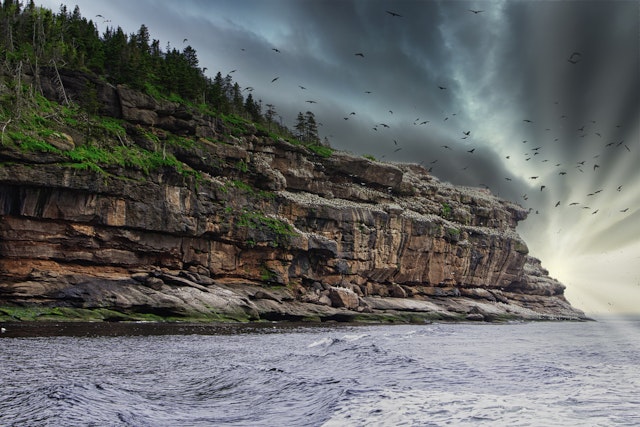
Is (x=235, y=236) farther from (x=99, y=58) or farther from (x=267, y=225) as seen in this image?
(x=99, y=58)

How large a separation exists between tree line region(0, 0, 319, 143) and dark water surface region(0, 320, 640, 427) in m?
55.6

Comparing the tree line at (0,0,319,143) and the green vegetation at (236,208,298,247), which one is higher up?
the tree line at (0,0,319,143)

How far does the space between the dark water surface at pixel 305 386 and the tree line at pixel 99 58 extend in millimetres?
55624

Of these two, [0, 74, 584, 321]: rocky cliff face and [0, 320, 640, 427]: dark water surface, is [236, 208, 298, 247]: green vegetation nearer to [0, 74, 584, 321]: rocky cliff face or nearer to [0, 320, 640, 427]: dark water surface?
[0, 74, 584, 321]: rocky cliff face

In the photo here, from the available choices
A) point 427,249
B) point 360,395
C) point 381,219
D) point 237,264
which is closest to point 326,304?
point 237,264

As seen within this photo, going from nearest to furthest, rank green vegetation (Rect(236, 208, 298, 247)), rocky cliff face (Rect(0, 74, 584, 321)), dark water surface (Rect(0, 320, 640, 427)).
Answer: dark water surface (Rect(0, 320, 640, 427)) → rocky cliff face (Rect(0, 74, 584, 321)) → green vegetation (Rect(236, 208, 298, 247))

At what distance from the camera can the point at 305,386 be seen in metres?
16.2

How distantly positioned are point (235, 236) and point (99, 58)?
4267cm

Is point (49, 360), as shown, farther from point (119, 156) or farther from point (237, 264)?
point (237, 264)

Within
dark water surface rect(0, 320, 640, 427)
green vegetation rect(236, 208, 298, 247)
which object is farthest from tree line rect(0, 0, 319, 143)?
dark water surface rect(0, 320, 640, 427)

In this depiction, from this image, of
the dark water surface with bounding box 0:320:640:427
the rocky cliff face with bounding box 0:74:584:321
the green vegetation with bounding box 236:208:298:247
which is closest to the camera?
the dark water surface with bounding box 0:320:640:427

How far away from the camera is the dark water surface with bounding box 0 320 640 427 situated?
11914 millimetres

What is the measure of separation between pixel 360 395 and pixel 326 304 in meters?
56.2

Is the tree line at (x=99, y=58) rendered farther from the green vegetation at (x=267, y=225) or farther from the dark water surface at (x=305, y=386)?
the dark water surface at (x=305, y=386)
